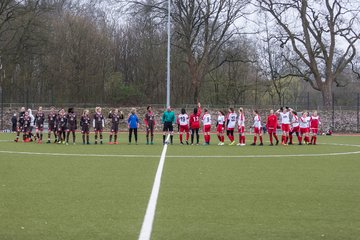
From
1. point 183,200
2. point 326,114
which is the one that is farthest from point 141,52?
point 183,200

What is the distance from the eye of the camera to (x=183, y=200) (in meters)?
8.87

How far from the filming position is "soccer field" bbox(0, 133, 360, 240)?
6555 mm

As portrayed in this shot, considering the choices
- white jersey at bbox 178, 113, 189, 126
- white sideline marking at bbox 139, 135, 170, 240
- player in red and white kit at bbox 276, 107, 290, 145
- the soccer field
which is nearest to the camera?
white sideline marking at bbox 139, 135, 170, 240

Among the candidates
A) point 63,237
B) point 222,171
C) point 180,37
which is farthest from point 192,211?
point 180,37

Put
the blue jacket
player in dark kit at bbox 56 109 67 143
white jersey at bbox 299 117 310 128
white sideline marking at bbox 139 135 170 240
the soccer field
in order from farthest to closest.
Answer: white jersey at bbox 299 117 310 128
the blue jacket
player in dark kit at bbox 56 109 67 143
the soccer field
white sideline marking at bbox 139 135 170 240

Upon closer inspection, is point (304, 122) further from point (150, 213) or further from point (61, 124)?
point (150, 213)

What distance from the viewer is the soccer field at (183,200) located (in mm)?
6555

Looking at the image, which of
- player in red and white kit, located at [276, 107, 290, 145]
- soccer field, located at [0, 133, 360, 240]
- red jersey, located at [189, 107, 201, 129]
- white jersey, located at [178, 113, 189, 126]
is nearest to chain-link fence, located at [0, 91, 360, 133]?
player in red and white kit, located at [276, 107, 290, 145]

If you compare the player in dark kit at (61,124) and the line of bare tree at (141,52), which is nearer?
the player in dark kit at (61,124)

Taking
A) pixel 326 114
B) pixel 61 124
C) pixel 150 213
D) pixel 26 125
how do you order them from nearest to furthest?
pixel 150 213, pixel 61 124, pixel 26 125, pixel 326 114

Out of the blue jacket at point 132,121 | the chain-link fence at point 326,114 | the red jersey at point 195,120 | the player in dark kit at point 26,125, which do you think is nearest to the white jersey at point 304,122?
the red jersey at point 195,120

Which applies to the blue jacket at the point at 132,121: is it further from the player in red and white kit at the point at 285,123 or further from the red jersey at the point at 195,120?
the player in red and white kit at the point at 285,123

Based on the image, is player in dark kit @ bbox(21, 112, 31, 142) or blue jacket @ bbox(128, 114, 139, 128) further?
player in dark kit @ bbox(21, 112, 31, 142)

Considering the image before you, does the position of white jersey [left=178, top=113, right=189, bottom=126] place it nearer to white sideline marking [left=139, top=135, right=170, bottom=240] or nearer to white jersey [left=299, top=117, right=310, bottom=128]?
white jersey [left=299, top=117, right=310, bottom=128]
